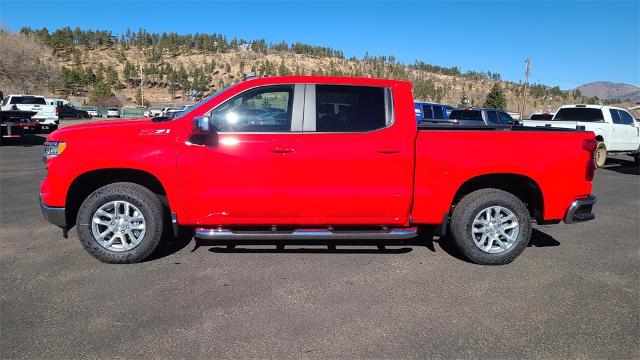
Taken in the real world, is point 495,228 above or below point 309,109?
below

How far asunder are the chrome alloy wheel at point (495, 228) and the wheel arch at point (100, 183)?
10.9 feet

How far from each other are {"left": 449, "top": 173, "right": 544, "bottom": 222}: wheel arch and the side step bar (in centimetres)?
83

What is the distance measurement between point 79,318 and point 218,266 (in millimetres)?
1399

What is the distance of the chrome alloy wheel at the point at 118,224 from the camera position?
174 inches

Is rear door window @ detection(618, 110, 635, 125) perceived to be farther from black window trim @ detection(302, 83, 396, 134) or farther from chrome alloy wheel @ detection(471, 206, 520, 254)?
black window trim @ detection(302, 83, 396, 134)

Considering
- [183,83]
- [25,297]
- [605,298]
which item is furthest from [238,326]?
[183,83]

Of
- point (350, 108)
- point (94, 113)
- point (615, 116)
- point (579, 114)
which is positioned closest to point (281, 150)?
point (350, 108)

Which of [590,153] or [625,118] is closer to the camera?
[590,153]

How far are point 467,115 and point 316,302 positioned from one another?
1721cm

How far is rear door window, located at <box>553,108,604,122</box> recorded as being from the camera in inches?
563

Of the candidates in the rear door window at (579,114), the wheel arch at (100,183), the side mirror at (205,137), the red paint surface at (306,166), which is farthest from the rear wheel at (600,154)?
the wheel arch at (100,183)

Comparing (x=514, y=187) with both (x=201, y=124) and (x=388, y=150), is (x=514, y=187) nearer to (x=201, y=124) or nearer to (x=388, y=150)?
(x=388, y=150)

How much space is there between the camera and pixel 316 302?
3.69 meters

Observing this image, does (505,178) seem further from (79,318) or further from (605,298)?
(79,318)
